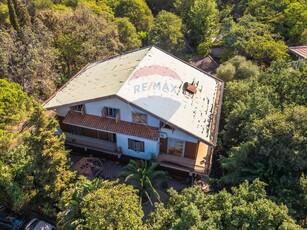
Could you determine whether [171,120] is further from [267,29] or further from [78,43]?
[267,29]

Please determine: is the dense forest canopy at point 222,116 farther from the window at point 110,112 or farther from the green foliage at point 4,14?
the window at point 110,112

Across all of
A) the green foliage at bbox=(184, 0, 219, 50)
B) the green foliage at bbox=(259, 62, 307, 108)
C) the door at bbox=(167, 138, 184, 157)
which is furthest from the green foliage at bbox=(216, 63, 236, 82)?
the door at bbox=(167, 138, 184, 157)

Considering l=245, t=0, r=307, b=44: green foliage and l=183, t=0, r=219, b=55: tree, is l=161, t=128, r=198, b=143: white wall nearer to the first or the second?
l=183, t=0, r=219, b=55: tree

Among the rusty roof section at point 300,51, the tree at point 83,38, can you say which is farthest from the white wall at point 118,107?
the rusty roof section at point 300,51

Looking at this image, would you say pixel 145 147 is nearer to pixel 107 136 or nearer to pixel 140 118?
pixel 140 118

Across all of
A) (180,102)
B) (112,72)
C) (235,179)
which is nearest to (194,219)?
(235,179)

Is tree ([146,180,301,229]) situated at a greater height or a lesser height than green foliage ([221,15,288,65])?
lesser

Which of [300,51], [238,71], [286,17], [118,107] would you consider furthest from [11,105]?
[286,17]
